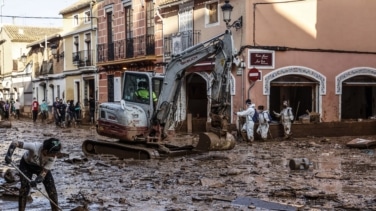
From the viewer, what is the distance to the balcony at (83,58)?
37.0 meters

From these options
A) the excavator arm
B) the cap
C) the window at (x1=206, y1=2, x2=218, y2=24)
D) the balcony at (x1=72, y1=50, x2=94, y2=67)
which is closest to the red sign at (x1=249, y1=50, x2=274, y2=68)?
the window at (x1=206, y1=2, x2=218, y2=24)

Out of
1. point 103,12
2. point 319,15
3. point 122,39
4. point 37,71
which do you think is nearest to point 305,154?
point 319,15

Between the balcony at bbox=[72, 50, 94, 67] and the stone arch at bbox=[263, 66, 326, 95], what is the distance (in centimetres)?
1657

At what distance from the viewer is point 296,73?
23719 mm

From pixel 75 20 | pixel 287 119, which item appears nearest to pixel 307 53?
pixel 287 119

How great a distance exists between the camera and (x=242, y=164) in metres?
15.0

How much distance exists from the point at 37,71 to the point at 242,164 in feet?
118

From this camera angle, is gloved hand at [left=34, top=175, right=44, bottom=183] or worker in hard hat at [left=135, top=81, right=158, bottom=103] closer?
gloved hand at [left=34, top=175, right=44, bottom=183]

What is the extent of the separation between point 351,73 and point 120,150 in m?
12.9

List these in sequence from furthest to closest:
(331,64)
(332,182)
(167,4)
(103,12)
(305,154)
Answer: (103,12), (167,4), (331,64), (305,154), (332,182)

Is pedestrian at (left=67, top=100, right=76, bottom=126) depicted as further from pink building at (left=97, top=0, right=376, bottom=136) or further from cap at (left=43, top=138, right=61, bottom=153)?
cap at (left=43, top=138, right=61, bottom=153)

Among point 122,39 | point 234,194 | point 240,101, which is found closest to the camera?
point 234,194

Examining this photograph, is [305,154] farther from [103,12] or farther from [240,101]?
[103,12]

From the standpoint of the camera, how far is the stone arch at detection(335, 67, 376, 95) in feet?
81.4
